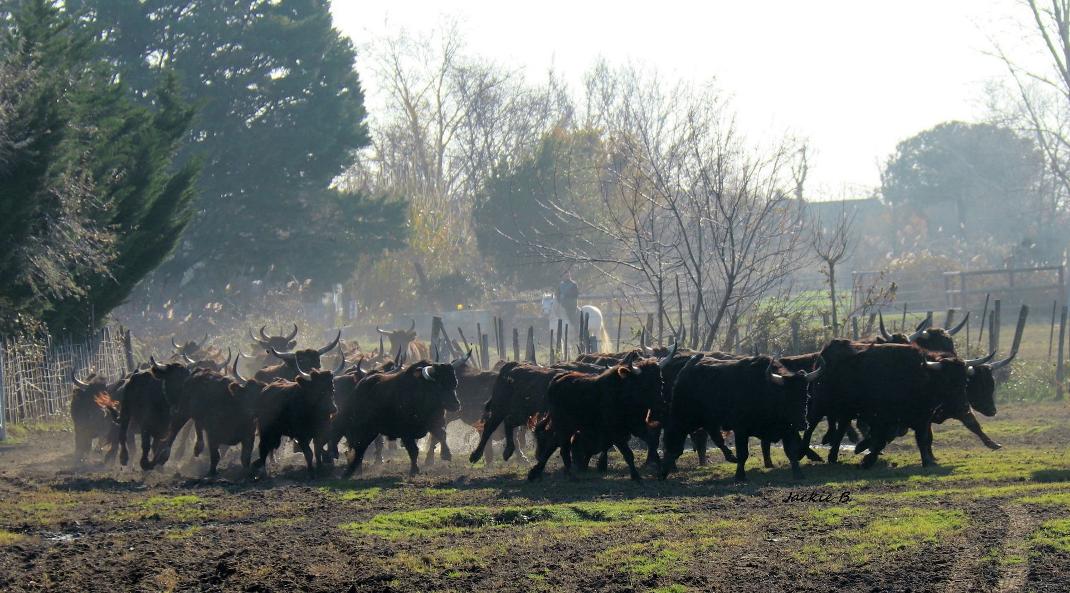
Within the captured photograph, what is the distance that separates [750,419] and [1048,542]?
4.82 metres

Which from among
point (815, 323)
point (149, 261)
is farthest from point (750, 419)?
point (149, 261)

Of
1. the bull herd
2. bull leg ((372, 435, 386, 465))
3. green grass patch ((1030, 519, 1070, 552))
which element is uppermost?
the bull herd

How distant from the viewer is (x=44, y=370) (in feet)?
82.8

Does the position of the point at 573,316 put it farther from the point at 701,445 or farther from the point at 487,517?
the point at 487,517

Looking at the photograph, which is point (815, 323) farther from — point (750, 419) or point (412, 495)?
point (412, 495)

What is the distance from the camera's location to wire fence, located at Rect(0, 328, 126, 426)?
944 inches

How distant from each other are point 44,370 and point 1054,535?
21.3 m

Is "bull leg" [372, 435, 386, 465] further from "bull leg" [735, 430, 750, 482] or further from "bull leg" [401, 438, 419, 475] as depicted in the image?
"bull leg" [735, 430, 750, 482]

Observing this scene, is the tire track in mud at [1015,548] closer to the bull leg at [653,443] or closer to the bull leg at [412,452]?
the bull leg at [653,443]

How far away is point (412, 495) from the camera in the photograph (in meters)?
13.1

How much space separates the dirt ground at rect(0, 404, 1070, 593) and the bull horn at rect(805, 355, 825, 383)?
3.44 ft

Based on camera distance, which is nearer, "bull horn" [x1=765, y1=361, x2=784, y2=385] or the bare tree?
"bull horn" [x1=765, y1=361, x2=784, y2=385]

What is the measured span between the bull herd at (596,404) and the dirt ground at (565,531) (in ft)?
1.53

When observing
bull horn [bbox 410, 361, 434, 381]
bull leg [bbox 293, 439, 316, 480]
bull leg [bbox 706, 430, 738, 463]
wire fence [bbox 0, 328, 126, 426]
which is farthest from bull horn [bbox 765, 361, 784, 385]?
wire fence [bbox 0, 328, 126, 426]
